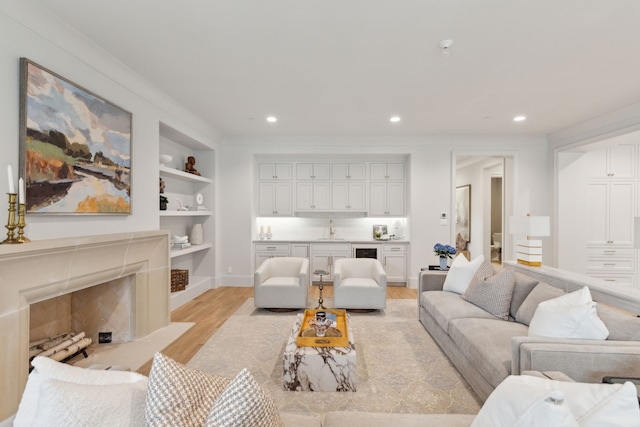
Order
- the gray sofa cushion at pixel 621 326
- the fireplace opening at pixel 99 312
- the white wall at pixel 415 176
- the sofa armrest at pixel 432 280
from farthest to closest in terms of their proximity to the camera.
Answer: the white wall at pixel 415 176 → the sofa armrest at pixel 432 280 → the fireplace opening at pixel 99 312 → the gray sofa cushion at pixel 621 326

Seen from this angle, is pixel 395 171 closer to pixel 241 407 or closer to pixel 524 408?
pixel 524 408

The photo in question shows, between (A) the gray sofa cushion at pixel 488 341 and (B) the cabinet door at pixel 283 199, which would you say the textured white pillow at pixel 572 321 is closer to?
(A) the gray sofa cushion at pixel 488 341

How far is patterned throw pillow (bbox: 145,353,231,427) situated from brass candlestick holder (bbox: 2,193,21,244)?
1616 mm

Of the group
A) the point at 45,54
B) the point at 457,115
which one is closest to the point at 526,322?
the point at 457,115

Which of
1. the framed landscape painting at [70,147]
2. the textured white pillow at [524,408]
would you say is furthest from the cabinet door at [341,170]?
the textured white pillow at [524,408]

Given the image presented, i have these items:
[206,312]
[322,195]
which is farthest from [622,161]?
[206,312]

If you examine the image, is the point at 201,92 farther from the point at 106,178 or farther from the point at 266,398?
the point at 266,398

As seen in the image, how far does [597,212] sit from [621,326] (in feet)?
14.1

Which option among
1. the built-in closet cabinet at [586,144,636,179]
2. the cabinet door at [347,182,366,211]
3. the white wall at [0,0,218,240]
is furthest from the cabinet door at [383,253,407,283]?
the white wall at [0,0,218,240]

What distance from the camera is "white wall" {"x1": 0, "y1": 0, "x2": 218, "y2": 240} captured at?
199 centimetres

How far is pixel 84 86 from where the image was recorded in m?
2.60

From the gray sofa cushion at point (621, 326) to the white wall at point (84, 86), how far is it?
3852mm

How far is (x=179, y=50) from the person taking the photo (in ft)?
8.75

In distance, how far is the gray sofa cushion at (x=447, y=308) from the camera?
110 inches
